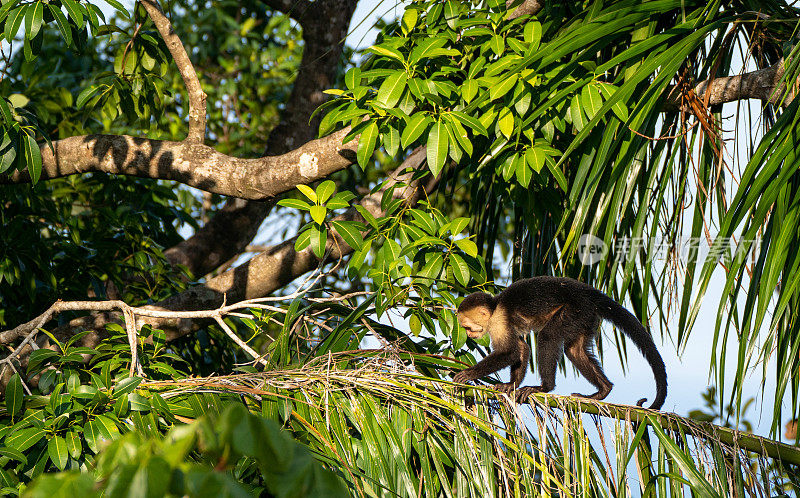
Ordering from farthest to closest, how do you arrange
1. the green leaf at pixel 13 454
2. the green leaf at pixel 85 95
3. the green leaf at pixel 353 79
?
the green leaf at pixel 85 95 < the green leaf at pixel 353 79 < the green leaf at pixel 13 454

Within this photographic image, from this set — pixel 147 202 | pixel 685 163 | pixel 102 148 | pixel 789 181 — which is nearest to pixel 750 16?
pixel 685 163

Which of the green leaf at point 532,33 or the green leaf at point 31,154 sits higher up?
the green leaf at point 532,33

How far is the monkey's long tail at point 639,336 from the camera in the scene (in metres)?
2.39

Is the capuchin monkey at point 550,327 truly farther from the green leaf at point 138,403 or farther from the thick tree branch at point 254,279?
the thick tree branch at point 254,279

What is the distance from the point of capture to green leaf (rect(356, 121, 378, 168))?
8.73 ft

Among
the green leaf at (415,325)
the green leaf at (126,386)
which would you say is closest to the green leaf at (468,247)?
the green leaf at (415,325)

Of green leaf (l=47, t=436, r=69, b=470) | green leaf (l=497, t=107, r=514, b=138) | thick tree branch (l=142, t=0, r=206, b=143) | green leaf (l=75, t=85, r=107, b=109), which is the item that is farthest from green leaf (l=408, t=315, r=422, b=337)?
green leaf (l=75, t=85, r=107, b=109)

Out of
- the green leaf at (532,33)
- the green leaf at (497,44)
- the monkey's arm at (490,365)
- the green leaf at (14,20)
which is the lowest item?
the monkey's arm at (490,365)

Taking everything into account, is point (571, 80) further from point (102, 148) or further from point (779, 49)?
point (102, 148)

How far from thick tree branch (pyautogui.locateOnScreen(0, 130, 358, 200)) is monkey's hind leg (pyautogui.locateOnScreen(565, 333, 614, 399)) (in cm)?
129

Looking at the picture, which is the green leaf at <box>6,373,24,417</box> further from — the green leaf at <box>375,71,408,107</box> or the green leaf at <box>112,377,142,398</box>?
the green leaf at <box>375,71,408,107</box>

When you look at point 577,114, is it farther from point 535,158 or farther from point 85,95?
point 85,95

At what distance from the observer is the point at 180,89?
19.9 feet

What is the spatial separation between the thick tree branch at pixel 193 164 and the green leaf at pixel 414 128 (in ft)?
2.66
